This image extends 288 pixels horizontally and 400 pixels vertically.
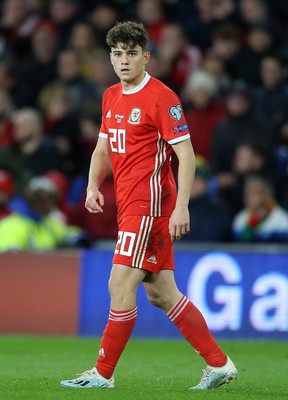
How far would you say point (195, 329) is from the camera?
705 centimetres

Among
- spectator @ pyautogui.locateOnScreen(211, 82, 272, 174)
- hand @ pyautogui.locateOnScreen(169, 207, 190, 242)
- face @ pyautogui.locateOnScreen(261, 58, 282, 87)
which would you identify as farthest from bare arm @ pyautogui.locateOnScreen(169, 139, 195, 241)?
face @ pyautogui.locateOnScreen(261, 58, 282, 87)

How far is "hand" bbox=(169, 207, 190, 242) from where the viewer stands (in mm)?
6641

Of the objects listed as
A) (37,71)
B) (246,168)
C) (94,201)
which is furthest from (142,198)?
(37,71)

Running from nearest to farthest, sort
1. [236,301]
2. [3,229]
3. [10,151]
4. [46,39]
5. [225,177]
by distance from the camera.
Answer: [236,301] → [3,229] → [225,177] → [10,151] → [46,39]

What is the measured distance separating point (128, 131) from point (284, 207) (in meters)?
5.98

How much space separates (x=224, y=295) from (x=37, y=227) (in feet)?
7.14

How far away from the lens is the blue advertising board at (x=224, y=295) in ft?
37.0

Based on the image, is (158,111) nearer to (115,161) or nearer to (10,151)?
(115,161)

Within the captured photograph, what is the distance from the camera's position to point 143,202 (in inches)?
271

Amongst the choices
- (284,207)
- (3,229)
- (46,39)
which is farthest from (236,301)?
(46,39)

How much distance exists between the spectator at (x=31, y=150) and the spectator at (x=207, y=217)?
2.20m

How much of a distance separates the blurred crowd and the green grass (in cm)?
158

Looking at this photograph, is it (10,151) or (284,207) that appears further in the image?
(10,151)

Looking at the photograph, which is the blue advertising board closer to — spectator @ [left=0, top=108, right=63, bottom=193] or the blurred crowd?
the blurred crowd
